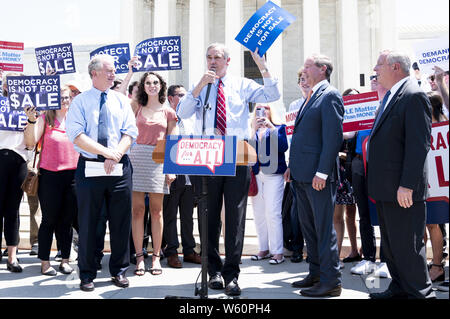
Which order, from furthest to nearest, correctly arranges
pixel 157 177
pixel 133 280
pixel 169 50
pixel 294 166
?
pixel 169 50
pixel 157 177
pixel 133 280
pixel 294 166

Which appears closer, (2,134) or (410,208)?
(410,208)

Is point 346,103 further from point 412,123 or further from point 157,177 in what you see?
point 157,177

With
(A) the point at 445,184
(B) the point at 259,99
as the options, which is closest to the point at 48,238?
(B) the point at 259,99

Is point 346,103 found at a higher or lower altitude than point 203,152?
higher

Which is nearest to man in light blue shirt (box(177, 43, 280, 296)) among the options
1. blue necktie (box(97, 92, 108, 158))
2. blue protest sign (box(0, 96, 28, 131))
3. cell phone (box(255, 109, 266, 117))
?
blue necktie (box(97, 92, 108, 158))

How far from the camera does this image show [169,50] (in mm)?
6266

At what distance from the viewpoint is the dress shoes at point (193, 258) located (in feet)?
18.0

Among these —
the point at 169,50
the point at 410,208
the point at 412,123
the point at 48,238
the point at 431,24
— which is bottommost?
the point at 48,238

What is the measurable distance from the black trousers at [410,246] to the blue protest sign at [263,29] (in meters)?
1.92

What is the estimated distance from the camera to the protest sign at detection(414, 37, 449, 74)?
3523 mm

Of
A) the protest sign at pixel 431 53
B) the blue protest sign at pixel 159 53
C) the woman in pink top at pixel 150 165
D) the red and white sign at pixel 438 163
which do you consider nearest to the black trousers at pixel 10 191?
A: the woman in pink top at pixel 150 165

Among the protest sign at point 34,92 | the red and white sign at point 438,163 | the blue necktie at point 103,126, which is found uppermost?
the protest sign at point 34,92

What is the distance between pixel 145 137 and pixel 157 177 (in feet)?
1.66

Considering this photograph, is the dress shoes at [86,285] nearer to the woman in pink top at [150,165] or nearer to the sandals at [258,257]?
the woman in pink top at [150,165]
